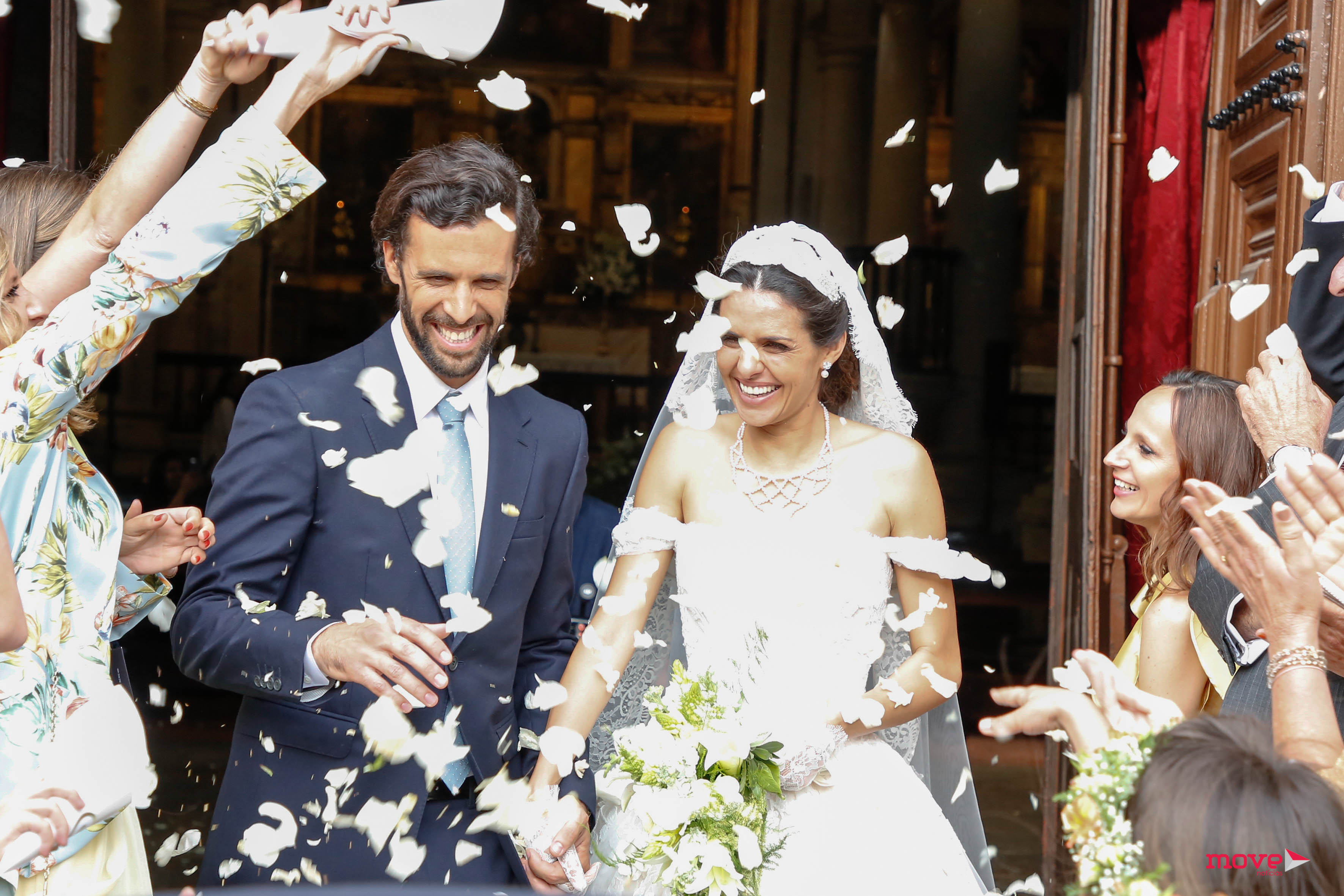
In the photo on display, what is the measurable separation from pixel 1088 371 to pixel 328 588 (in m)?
2.59

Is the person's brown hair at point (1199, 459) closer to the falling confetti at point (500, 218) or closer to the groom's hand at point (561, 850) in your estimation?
the groom's hand at point (561, 850)

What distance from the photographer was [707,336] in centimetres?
265

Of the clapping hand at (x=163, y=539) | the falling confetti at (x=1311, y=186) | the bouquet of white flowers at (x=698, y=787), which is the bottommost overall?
the bouquet of white flowers at (x=698, y=787)

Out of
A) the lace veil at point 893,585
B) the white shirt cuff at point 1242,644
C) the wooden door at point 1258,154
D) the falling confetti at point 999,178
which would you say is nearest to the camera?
the white shirt cuff at point 1242,644

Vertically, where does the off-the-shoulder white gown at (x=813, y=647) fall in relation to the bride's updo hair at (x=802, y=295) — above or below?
below

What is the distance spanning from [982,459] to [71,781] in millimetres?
8136

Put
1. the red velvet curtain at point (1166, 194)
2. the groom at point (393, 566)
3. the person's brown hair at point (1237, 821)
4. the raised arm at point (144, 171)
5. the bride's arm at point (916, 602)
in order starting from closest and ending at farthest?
the person's brown hair at point (1237, 821)
the raised arm at point (144, 171)
the groom at point (393, 566)
the bride's arm at point (916, 602)
the red velvet curtain at point (1166, 194)

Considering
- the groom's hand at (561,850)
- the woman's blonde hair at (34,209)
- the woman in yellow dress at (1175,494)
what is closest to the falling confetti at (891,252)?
the woman in yellow dress at (1175,494)

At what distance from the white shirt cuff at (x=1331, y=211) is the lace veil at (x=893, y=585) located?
0.90 m

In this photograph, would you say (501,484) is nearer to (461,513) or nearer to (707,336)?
(461,513)

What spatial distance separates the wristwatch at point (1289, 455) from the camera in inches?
79.3

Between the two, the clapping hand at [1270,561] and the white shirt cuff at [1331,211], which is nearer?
the clapping hand at [1270,561]

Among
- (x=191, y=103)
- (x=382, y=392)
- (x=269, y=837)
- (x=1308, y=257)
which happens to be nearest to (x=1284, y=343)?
(x=1308, y=257)

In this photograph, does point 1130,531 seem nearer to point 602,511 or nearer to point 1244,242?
point 1244,242
